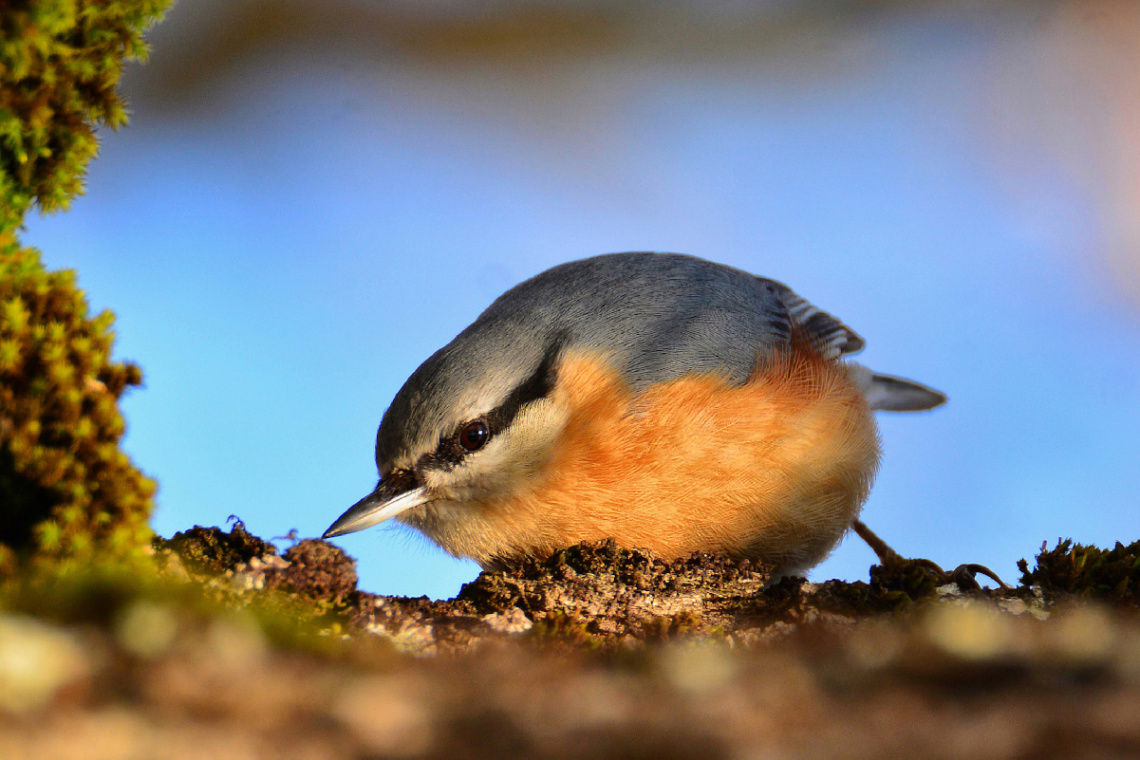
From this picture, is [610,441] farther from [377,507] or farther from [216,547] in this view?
[216,547]

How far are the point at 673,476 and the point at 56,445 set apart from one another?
1.19 m

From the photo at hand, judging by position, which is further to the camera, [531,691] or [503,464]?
[503,464]

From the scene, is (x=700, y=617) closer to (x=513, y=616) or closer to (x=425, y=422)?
(x=513, y=616)

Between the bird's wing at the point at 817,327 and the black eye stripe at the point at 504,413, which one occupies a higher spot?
the bird's wing at the point at 817,327

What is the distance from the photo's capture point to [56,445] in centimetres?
132

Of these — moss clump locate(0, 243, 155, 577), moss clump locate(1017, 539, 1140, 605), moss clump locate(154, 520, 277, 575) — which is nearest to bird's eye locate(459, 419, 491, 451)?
moss clump locate(154, 520, 277, 575)

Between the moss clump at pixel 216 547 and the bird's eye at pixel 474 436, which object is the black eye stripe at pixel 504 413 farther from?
the moss clump at pixel 216 547

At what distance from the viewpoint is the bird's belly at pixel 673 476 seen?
1.86 meters

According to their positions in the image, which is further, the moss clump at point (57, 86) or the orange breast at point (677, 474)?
the orange breast at point (677, 474)

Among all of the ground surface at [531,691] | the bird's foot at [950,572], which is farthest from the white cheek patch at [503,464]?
the bird's foot at [950,572]

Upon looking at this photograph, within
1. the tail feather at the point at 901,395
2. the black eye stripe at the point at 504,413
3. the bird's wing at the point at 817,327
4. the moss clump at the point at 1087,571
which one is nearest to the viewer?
the moss clump at the point at 1087,571

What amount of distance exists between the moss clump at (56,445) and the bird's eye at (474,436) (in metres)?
0.71

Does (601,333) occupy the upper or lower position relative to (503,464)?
upper

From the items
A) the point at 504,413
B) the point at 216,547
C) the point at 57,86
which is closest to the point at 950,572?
the point at 504,413
